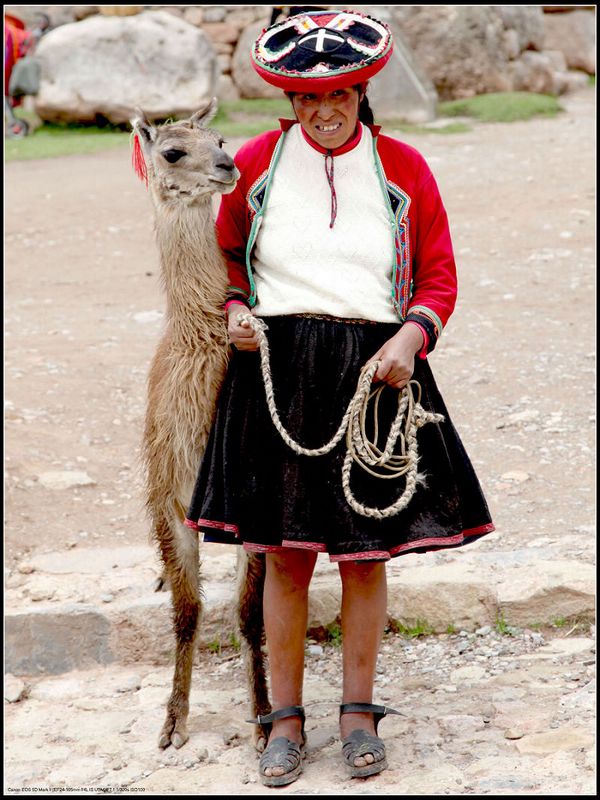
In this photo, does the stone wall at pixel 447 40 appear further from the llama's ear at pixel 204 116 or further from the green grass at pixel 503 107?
the llama's ear at pixel 204 116

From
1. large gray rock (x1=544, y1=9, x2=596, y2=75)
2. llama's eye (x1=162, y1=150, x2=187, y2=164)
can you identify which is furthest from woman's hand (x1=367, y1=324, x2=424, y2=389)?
large gray rock (x1=544, y1=9, x2=596, y2=75)

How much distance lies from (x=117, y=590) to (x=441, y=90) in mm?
11139

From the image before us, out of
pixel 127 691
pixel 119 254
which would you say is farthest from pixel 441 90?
pixel 127 691

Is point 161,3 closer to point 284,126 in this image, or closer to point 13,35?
point 13,35

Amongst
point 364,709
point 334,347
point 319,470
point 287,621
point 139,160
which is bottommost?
point 364,709

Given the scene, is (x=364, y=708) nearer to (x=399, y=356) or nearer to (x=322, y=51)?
(x=399, y=356)

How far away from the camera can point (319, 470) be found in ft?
8.97

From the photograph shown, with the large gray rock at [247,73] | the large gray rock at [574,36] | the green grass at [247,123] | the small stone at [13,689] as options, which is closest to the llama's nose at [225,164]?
the small stone at [13,689]

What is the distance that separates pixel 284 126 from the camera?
2809 mm

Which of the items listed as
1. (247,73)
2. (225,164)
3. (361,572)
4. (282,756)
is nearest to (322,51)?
(225,164)

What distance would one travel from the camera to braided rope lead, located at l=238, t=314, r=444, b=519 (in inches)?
105

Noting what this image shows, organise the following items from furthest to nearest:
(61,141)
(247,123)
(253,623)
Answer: (247,123)
(61,141)
(253,623)

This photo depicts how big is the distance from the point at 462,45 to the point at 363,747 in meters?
12.2

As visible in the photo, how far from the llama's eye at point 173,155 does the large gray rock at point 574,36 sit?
14.9 meters
